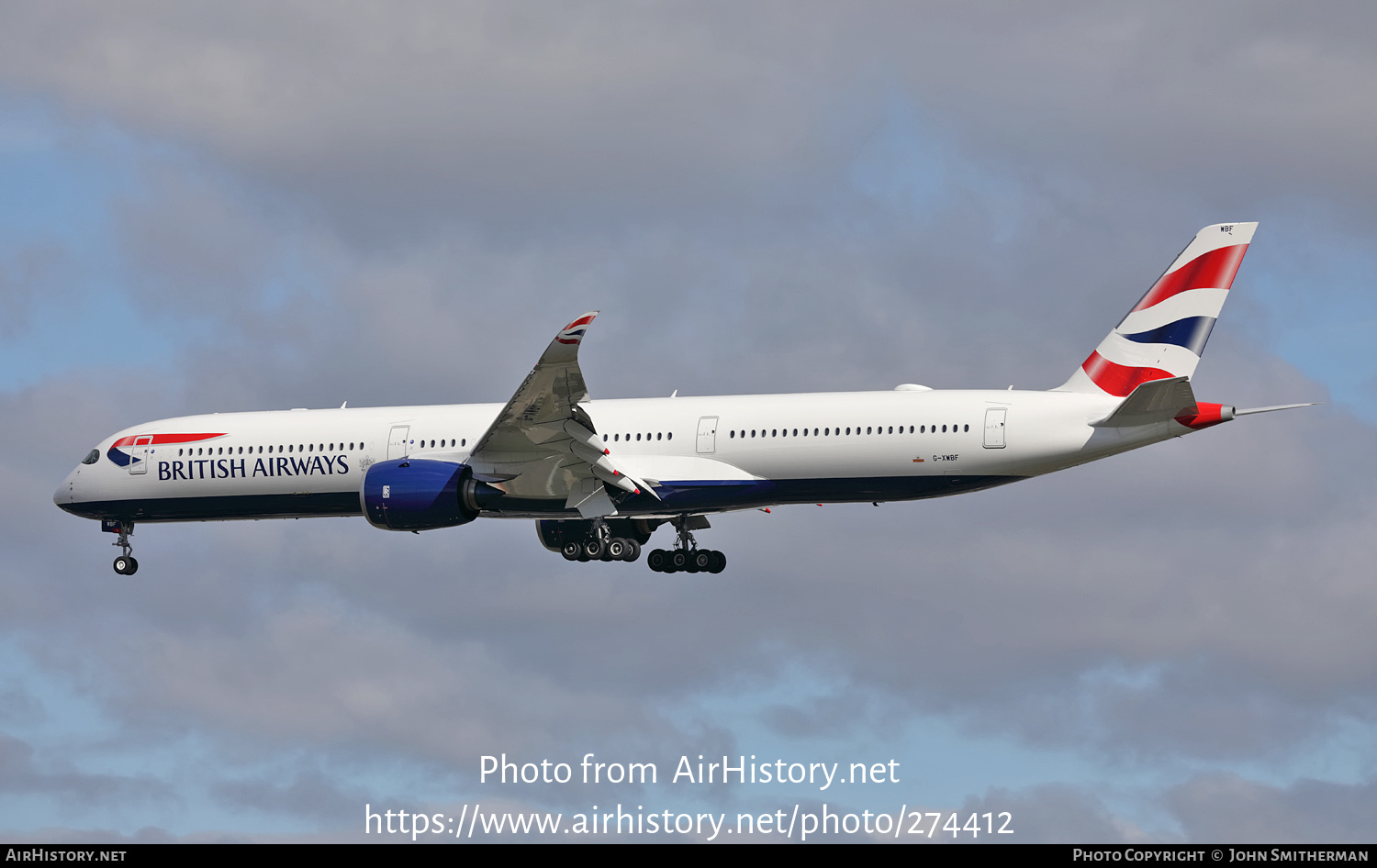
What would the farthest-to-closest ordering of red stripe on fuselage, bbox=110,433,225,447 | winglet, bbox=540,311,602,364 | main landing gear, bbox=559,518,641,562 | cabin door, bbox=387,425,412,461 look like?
red stripe on fuselage, bbox=110,433,225,447, main landing gear, bbox=559,518,641,562, cabin door, bbox=387,425,412,461, winglet, bbox=540,311,602,364

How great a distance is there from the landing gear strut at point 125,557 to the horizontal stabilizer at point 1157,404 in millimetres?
25499

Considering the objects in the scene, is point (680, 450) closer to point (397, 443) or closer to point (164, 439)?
point (397, 443)

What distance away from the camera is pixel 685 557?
41.1 meters

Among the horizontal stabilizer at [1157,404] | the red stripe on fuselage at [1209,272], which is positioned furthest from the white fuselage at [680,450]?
the red stripe on fuselage at [1209,272]

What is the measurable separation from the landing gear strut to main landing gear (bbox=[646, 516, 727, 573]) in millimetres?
13830

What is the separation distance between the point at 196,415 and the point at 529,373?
1284cm

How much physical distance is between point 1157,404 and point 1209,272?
15.1 ft

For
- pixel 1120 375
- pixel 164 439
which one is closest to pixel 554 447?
pixel 164 439

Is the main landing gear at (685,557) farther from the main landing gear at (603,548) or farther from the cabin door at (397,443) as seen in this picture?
the cabin door at (397,443)

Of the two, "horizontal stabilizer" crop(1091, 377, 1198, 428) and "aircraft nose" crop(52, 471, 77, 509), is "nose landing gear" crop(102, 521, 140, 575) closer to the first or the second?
"aircraft nose" crop(52, 471, 77, 509)

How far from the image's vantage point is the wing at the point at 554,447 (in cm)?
3381

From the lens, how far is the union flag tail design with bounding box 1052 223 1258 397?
118 ft

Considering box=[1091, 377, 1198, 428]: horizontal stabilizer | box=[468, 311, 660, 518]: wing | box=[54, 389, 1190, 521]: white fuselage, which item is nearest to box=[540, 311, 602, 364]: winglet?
box=[468, 311, 660, 518]: wing

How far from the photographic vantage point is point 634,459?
3844 centimetres
